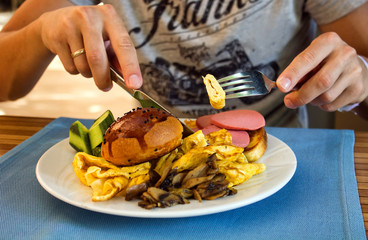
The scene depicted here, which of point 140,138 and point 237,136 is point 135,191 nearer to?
point 140,138

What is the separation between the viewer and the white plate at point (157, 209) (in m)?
0.80

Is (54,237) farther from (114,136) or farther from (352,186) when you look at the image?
(352,186)

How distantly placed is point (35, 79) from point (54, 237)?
121 centimetres

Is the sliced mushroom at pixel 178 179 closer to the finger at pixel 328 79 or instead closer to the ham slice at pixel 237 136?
the ham slice at pixel 237 136

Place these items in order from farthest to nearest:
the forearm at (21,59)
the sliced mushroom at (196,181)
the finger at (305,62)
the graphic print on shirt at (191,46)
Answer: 1. the graphic print on shirt at (191,46)
2. the forearm at (21,59)
3. the finger at (305,62)
4. the sliced mushroom at (196,181)

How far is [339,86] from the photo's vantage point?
1304 millimetres

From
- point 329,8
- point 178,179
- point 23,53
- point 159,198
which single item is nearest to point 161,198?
point 159,198

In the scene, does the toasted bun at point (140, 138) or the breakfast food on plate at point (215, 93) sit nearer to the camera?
the toasted bun at point (140, 138)

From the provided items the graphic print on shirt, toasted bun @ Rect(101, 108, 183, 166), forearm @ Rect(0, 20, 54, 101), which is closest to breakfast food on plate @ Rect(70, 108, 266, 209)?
toasted bun @ Rect(101, 108, 183, 166)

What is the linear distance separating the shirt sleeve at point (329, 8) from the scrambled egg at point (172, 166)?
0.93 metres

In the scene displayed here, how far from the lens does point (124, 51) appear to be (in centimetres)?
112

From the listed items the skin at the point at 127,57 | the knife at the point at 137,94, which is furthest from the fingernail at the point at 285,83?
the knife at the point at 137,94

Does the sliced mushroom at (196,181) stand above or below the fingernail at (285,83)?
below

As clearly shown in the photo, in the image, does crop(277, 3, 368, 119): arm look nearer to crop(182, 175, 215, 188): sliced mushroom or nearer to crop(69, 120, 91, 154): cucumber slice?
crop(182, 175, 215, 188): sliced mushroom
